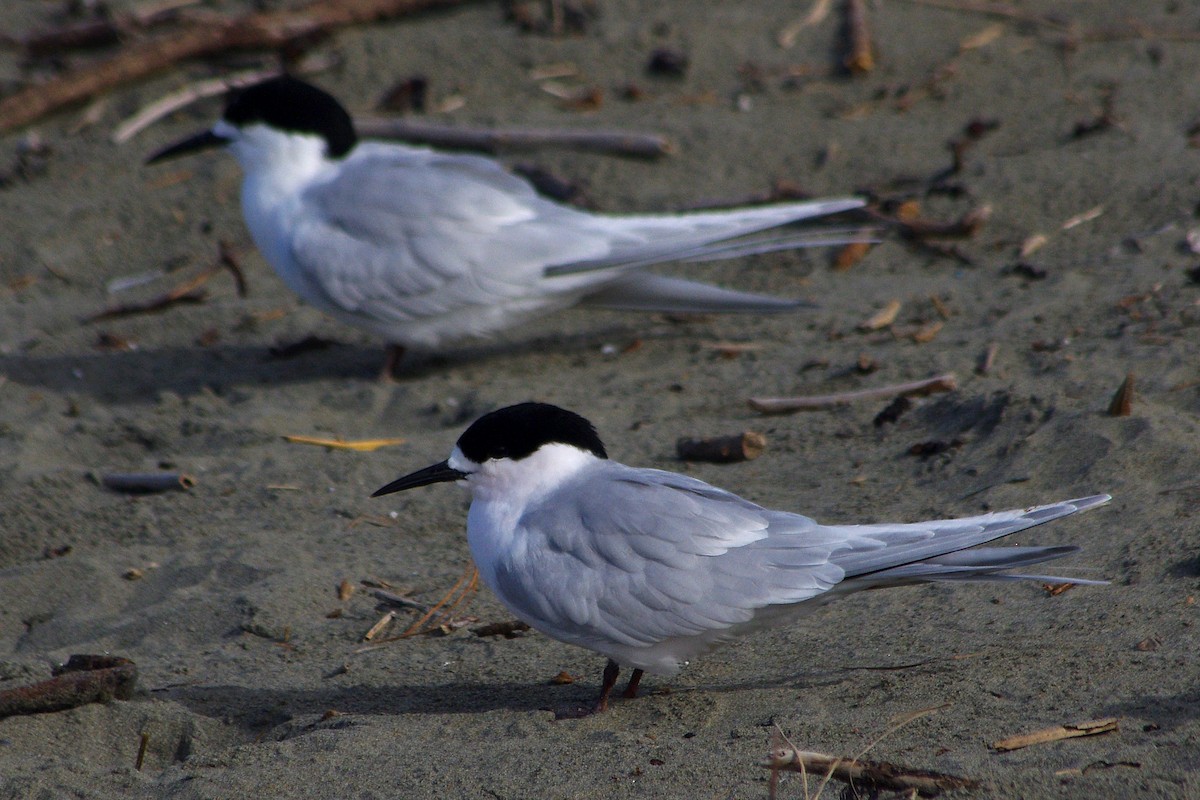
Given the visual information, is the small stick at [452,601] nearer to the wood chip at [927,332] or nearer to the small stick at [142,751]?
the small stick at [142,751]

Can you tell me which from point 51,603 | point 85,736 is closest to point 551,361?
point 51,603

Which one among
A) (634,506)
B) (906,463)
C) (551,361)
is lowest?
(551,361)

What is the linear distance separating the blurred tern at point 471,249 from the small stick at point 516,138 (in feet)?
2.87

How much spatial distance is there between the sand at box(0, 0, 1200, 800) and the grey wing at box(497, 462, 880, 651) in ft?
0.71

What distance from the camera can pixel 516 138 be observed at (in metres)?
6.13

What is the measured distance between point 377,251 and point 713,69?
2474 millimetres

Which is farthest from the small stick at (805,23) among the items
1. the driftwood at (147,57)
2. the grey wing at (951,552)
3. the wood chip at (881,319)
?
the grey wing at (951,552)

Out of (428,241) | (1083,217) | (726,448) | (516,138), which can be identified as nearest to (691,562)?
(726,448)

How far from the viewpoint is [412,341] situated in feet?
16.7

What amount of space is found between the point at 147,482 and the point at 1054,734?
9.18ft

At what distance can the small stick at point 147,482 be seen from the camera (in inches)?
158

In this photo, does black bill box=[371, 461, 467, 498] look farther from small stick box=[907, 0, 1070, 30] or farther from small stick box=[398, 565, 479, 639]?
small stick box=[907, 0, 1070, 30]

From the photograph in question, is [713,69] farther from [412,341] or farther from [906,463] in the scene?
[906,463]

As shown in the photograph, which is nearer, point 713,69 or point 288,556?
point 288,556
